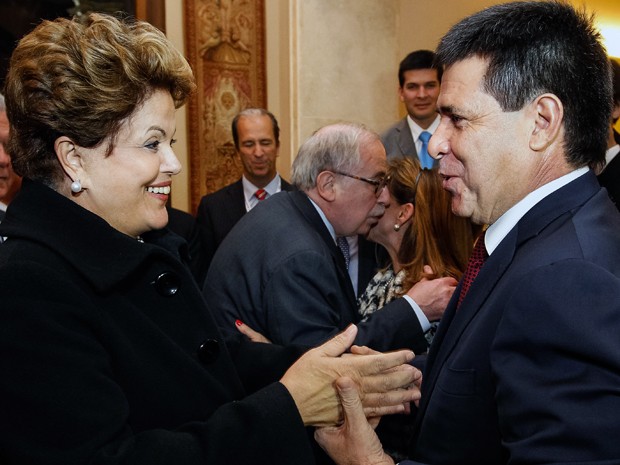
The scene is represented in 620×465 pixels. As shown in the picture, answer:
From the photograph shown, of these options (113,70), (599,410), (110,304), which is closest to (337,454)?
(110,304)

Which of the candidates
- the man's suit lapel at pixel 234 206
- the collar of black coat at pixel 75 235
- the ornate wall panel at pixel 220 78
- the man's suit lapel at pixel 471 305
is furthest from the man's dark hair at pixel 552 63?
the ornate wall panel at pixel 220 78

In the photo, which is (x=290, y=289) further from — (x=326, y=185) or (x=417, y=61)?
(x=417, y=61)

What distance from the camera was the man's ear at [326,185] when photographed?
10.2 ft

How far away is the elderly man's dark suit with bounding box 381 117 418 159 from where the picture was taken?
16.2 feet

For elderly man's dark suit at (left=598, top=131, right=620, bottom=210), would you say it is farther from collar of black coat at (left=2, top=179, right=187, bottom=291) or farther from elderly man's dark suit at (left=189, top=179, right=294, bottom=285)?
collar of black coat at (left=2, top=179, right=187, bottom=291)

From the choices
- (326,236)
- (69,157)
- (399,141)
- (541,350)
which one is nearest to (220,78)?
(399,141)

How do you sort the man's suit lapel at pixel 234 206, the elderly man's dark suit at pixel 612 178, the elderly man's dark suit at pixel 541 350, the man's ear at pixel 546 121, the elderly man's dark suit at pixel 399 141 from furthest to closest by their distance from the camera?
the man's suit lapel at pixel 234 206
the elderly man's dark suit at pixel 399 141
the elderly man's dark suit at pixel 612 178
the man's ear at pixel 546 121
the elderly man's dark suit at pixel 541 350

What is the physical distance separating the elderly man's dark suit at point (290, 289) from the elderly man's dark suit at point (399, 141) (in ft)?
6.93

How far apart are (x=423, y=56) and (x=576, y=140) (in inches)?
148

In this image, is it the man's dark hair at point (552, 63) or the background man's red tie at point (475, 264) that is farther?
the background man's red tie at point (475, 264)

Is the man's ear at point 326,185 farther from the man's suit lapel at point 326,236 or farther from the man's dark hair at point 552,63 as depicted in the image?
the man's dark hair at point 552,63

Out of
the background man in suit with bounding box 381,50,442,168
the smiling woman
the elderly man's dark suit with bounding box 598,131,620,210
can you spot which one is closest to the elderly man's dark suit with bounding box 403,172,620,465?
the smiling woman

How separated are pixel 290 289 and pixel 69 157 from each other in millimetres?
1166

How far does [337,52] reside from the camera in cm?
620
